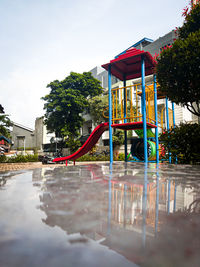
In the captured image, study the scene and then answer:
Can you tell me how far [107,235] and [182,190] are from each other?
120 centimetres

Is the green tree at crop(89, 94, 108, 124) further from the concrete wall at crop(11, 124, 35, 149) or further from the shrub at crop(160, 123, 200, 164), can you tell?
the concrete wall at crop(11, 124, 35, 149)

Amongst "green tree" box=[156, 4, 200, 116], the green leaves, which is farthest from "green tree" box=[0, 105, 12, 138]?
"green tree" box=[156, 4, 200, 116]

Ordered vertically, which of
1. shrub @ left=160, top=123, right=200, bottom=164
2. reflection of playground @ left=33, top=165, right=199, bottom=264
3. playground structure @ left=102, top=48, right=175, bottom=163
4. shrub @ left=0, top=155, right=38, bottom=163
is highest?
playground structure @ left=102, top=48, right=175, bottom=163

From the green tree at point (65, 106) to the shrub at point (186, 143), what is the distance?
17219 millimetres

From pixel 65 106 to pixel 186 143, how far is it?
1917 cm

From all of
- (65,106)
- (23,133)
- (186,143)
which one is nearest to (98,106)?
(65,106)

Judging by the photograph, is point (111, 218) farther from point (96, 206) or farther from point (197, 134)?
point (197, 134)

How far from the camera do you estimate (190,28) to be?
4.82 meters

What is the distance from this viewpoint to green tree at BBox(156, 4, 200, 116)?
14.0 ft

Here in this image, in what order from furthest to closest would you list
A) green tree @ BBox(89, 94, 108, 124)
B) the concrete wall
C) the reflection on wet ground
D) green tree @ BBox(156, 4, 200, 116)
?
the concrete wall
green tree @ BBox(89, 94, 108, 124)
green tree @ BBox(156, 4, 200, 116)
the reflection on wet ground

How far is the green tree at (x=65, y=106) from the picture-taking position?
73.5 feet

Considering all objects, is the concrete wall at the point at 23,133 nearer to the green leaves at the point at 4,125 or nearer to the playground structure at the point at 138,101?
the green leaves at the point at 4,125

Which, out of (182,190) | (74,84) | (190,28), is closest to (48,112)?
(74,84)

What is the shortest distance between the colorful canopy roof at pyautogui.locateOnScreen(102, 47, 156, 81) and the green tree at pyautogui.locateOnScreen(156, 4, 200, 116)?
3.47ft
